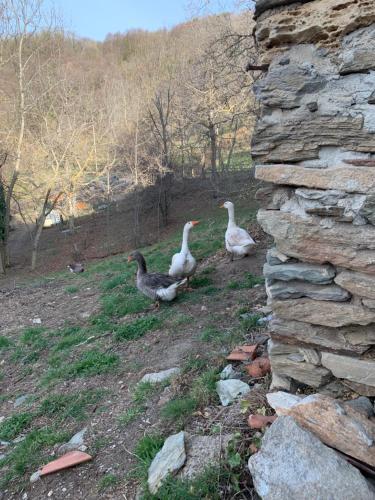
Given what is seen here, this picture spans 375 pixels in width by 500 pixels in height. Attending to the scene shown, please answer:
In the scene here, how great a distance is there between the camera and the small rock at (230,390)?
354 cm

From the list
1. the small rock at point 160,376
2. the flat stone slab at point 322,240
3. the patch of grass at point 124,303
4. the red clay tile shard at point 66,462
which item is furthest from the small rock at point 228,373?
the patch of grass at point 124,303

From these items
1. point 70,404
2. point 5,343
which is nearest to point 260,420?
point 70,404

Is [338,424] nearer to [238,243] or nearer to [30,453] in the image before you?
[30,453]

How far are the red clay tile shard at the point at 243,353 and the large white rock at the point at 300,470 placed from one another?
5.08 feet

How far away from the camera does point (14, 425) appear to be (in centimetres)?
481

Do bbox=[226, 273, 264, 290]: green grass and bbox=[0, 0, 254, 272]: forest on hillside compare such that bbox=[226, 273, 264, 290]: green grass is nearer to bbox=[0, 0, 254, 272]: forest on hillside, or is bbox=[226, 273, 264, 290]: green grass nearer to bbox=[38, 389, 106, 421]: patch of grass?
bbox=[38, 389, 106, 421]: patch of grass

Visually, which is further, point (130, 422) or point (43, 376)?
point (43, 376)

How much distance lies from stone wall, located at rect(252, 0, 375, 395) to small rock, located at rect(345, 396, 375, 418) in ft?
0.18

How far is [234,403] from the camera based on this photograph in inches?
137

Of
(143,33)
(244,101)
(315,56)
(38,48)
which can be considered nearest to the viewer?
(315,56)

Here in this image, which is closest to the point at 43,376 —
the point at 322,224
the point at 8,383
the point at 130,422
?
the point at 8,383

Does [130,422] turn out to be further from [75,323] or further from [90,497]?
[75,323]

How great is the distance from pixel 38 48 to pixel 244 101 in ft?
35.4

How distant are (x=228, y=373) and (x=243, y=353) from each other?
0.34 meters
